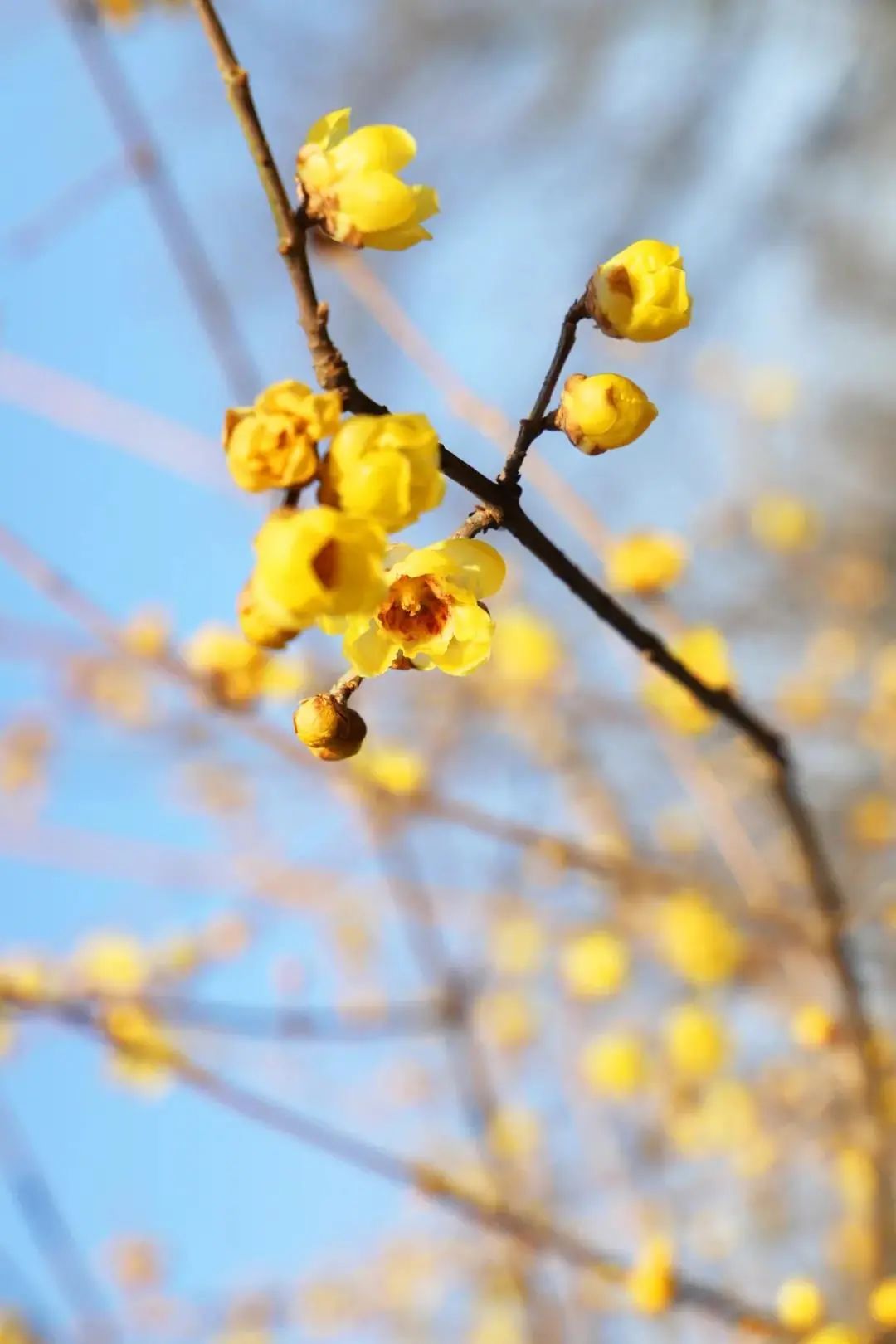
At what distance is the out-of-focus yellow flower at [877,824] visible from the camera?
2594mm

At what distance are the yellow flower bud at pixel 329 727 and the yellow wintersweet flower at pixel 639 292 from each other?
29cm

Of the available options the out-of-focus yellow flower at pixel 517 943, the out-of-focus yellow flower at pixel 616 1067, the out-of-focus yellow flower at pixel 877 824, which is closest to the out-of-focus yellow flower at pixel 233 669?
the out-of-focus yellow flower at pixel 616 1067

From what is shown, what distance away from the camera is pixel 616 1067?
2488 mm

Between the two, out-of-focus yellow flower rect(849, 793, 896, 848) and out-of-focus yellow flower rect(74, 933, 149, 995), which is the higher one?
out-of-focus yellow flower rect(849, 793, 896, 848)

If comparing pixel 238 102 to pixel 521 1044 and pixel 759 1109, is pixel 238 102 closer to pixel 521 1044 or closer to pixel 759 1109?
pixel 759 1109

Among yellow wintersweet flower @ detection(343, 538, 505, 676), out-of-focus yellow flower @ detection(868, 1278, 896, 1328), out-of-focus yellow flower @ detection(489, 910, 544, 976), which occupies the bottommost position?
yellow wintersweet flower @ detection(343, 538, 505, 676)

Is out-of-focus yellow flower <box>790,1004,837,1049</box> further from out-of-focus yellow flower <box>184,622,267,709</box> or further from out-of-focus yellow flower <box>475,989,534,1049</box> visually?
out-of-focus yellow flower <box>475,989,534,1049</box>

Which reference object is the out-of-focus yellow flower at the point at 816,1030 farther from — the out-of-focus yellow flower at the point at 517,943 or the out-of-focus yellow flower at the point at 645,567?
the out-of-focus yellow flower at the point at 517,943

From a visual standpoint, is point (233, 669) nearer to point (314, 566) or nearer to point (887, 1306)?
point (314, 566)

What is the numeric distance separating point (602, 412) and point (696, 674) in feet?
1.79

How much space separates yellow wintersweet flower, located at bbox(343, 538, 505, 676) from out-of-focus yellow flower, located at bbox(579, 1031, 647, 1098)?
6.77 feet

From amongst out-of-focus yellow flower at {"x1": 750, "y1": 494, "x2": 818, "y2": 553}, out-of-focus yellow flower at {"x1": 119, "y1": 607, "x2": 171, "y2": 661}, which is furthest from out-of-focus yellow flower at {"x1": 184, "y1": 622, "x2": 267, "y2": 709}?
out-of-focus yellow flower at {"x1": 750, "y1": 494, "x2": 818, "y2": 553}

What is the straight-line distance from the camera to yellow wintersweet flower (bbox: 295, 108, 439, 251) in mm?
610

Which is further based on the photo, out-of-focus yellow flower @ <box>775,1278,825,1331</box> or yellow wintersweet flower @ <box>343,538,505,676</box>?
out-of-focus yellow flower @ <box>775,1278,825,1331</box>
